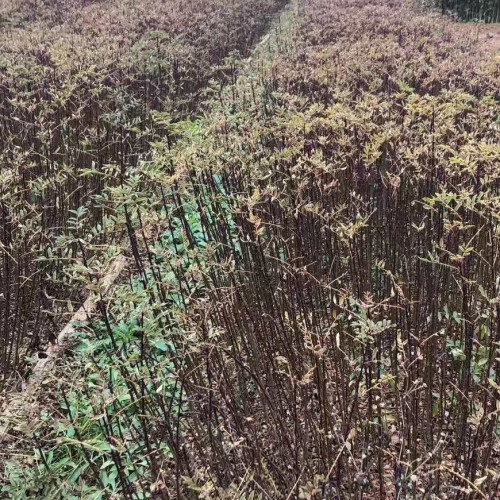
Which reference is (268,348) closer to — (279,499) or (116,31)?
(279,499)

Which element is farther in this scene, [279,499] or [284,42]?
[284,42]

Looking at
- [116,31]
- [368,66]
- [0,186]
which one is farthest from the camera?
[116,31]

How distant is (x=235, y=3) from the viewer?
15.3m

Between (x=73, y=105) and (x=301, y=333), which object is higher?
(x=73, y=105)

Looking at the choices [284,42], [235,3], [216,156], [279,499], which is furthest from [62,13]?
[279,499]

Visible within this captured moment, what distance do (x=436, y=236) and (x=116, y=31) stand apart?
9794 mm

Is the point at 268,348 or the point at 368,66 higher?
the point at 368,66

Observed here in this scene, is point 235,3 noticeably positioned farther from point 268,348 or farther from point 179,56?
point 268,348

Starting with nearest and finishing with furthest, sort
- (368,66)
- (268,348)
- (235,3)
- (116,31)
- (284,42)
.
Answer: (268,348)
(368,66)
(116,31)
(284,42)
(235,3)

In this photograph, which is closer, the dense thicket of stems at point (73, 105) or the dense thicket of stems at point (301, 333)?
the dense thicket of stems at point (301, 333)

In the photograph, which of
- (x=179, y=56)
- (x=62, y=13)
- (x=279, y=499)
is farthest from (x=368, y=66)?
(x=62, y=13)

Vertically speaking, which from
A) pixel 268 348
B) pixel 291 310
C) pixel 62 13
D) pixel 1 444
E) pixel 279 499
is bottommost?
pixel 1 444

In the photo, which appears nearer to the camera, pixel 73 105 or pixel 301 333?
pixel 301 333

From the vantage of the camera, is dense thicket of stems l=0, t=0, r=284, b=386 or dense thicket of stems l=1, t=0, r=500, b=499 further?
dense thicket of stems l=0, t=0, r=284, b=386
